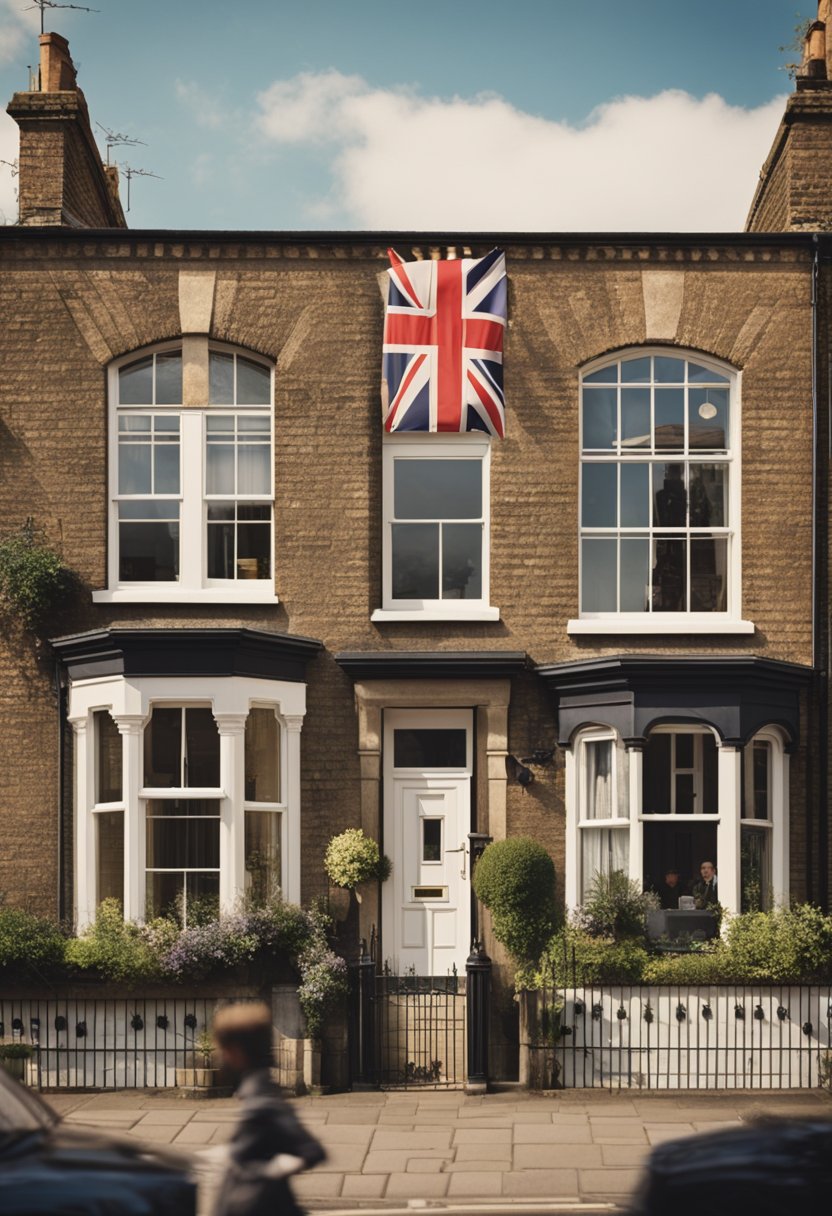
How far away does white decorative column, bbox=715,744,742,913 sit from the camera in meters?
16.0

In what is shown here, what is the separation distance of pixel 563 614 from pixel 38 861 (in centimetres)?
609

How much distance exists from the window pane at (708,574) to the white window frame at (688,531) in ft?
0.22

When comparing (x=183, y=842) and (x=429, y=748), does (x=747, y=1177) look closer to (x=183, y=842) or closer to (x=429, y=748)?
(x=183, y=842)

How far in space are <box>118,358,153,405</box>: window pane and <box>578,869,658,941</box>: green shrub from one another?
7.05m

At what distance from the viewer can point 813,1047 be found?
14758 mm

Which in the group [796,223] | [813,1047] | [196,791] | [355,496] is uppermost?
[796,223]

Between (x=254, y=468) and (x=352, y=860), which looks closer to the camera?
(x=352, y=860)

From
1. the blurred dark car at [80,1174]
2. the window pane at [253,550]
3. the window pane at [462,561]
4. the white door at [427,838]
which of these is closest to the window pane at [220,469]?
the window pane at [253,550]

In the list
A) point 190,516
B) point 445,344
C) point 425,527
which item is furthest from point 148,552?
point 445,344

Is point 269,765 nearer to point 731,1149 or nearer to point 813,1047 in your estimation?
point 813,1047

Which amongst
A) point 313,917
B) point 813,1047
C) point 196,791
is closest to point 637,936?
point 813,1047

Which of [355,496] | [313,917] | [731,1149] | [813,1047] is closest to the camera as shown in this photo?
[731,1149]

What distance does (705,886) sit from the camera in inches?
639

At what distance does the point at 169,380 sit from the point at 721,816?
7413 millimetres
